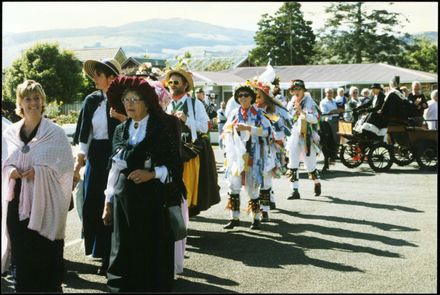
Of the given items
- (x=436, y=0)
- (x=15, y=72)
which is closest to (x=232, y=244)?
(x=436, y=0)

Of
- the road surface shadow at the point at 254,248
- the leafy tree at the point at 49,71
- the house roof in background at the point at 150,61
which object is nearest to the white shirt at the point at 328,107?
the house roof in background at the point at 150,61

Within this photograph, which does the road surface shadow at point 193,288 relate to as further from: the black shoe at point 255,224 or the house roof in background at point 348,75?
the house roof in background at point 348,75

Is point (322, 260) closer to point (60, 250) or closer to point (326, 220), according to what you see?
point (326, 220)

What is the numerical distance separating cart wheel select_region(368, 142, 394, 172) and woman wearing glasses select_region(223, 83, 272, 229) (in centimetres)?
680

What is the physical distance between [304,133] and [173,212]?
601 cm

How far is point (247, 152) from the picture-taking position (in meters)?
7.55

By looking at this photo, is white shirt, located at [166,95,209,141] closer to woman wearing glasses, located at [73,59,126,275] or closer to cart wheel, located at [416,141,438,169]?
woman wearing glasses, located at [73,59,126,275]

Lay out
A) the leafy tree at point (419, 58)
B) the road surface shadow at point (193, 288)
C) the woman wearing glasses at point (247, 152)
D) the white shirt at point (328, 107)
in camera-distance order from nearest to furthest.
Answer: the road surface shadow at point (193, 288)
the woman wearing glasses at point (247, 152)
the white shirt at point (328, 107)
the leafy tree at point (419, 58)

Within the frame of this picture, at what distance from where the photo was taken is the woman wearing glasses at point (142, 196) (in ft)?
14.7

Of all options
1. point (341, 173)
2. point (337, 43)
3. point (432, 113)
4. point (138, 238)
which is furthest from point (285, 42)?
point (138, 238)

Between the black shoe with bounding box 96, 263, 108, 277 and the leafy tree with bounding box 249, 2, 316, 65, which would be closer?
the black shoe with bounding box 96, 263, 108, 277

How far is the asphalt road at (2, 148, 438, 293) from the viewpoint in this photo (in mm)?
5211

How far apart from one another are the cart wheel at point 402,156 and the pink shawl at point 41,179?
11.1 m

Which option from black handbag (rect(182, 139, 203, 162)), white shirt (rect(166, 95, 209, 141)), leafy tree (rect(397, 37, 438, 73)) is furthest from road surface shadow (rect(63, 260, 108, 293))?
leafy tree (rect(397, 37, 438, 73))
